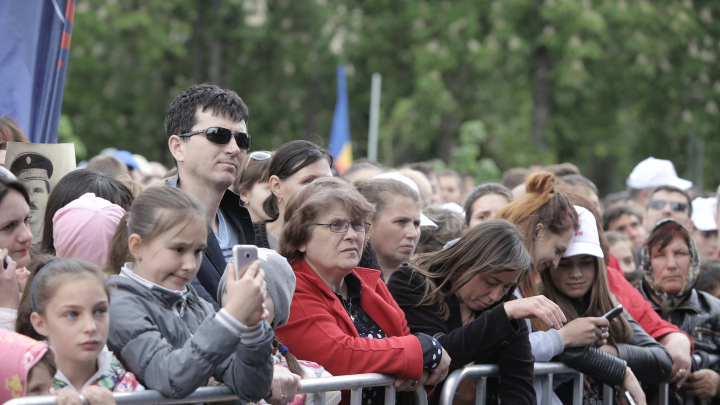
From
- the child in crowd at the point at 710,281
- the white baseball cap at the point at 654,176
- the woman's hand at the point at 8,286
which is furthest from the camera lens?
the white baseball cap at the point at 654,176

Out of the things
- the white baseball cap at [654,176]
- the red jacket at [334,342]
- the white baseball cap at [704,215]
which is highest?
the white baseball cap at [654,176]

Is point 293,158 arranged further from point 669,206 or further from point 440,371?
point 669,206

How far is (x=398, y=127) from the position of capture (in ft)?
78.4

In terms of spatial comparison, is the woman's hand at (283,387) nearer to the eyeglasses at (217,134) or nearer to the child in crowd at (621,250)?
the eyeglasses at (217,134)

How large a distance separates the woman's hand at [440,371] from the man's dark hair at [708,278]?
10.0 ft

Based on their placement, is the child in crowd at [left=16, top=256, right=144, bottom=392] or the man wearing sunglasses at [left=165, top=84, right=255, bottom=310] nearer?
the child in crowd at [left=16, top=256, right=144, bottom=392]

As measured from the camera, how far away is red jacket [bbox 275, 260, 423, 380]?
3.27 meters

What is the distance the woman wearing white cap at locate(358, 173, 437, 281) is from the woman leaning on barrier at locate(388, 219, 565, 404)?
569mm

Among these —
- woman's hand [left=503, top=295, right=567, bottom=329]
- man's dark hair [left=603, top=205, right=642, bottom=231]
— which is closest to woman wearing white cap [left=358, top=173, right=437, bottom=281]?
woman's hand [left=503, top=295, right=567, bottom=329]

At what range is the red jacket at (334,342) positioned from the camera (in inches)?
129

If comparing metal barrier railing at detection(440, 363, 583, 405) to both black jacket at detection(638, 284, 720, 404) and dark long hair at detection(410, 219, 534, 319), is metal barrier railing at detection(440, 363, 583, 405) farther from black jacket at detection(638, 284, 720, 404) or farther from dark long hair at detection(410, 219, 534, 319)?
black jacket at detection(638, 284, 720, 404)

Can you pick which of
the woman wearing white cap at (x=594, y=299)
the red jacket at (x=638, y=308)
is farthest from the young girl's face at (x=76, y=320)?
the red jacket at (x=638, y=308)

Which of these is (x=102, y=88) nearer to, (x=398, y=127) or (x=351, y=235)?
(x=398, y=127)

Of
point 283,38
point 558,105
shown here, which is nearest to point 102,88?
A: point 283,38
